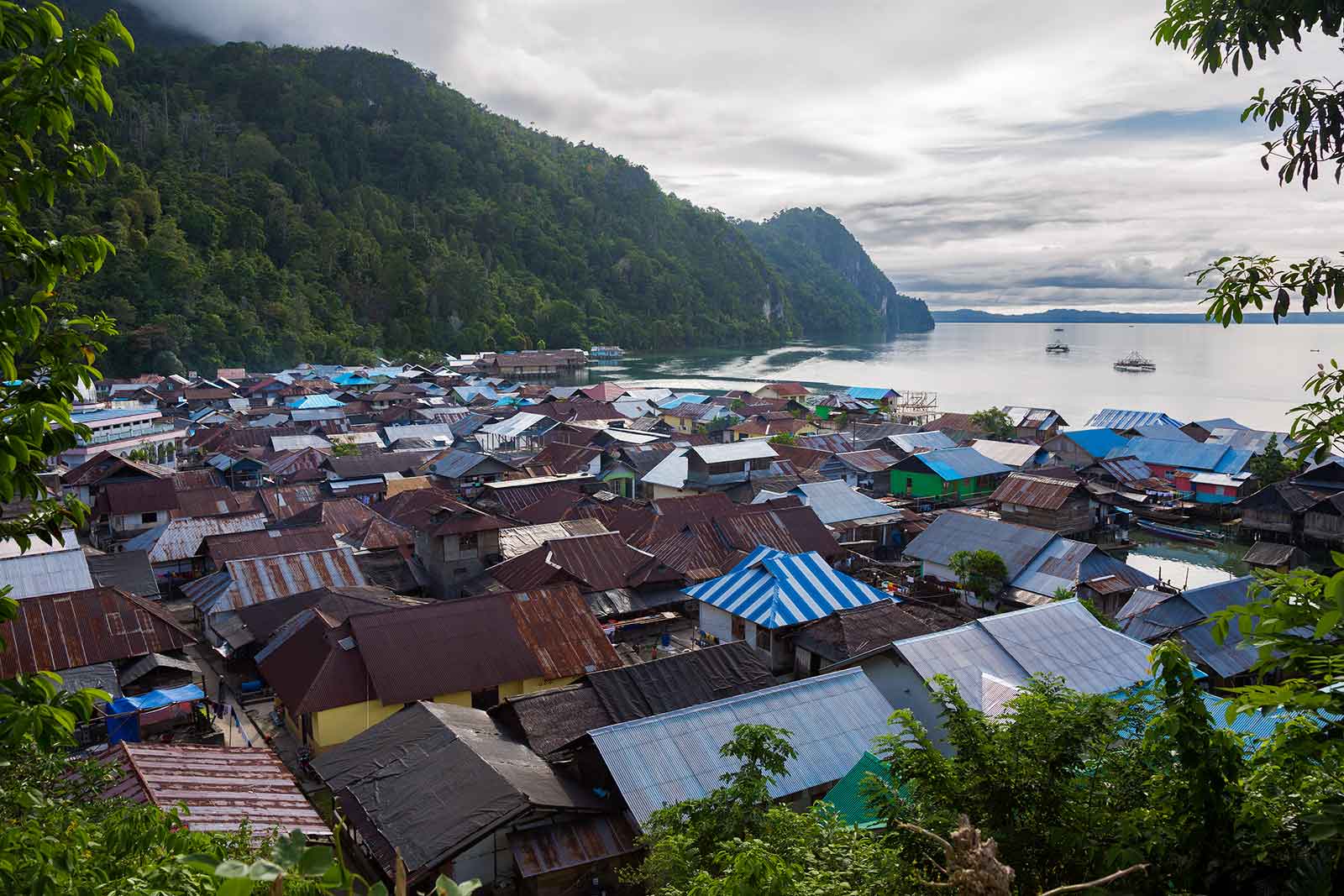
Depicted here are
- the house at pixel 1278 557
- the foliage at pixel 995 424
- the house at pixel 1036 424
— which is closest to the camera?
the house at pixel 1278 557

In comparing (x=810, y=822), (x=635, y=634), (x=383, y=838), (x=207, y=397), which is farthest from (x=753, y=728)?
(x=207, y=397)

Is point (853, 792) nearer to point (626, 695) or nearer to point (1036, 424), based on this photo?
point (626, 695)

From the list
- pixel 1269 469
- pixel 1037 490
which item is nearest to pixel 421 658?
pixel 1037 490

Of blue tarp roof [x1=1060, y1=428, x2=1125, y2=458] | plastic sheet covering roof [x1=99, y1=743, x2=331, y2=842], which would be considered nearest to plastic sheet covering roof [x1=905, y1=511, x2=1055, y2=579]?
plastic sheet covering roof [x1=99, y1=743, x2=331, y2=842]

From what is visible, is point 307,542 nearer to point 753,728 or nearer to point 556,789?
point 556,789

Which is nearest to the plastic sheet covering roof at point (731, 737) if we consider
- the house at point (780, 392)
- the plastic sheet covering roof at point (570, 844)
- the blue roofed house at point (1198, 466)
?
the plastic sheet covering roof at point (570, 844)

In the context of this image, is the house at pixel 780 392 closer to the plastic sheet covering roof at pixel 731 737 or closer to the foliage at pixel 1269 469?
the foliage at pixel 1269 469
